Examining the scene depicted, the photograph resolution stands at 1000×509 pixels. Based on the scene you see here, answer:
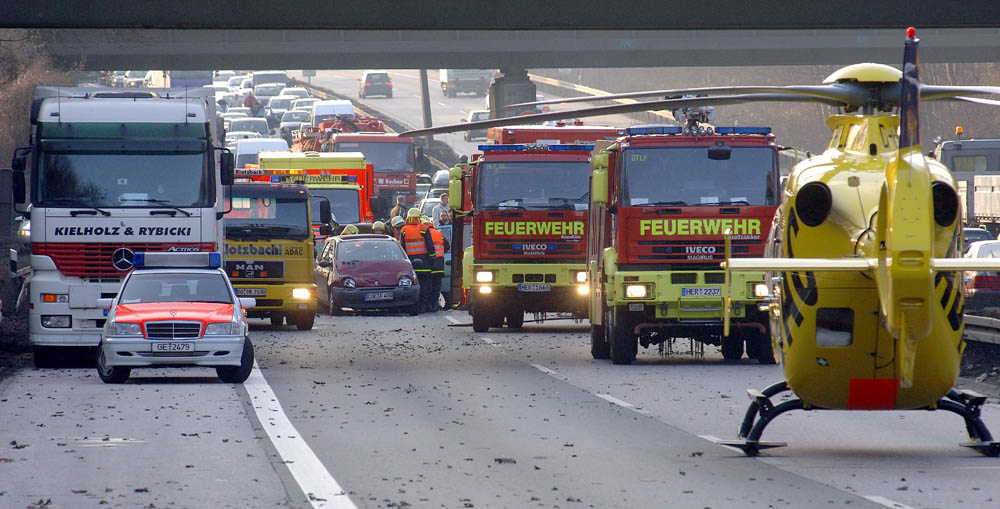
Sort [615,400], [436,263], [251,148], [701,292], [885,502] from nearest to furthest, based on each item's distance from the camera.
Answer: [885,502]
[615,400]
[701,292]
[436,263]
[251,148]

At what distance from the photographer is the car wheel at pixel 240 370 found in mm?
20156

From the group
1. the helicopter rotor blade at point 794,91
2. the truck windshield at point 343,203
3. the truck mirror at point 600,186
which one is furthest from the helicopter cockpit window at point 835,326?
the truck windshield at point 343,203

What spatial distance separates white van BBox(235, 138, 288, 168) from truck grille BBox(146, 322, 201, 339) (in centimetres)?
4535

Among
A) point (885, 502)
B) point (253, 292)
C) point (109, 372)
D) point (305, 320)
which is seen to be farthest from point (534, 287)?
point (885, 502)

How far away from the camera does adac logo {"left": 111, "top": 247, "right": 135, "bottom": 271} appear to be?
22844 mm

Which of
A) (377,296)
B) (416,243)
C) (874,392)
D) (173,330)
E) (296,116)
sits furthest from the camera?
(296,116)

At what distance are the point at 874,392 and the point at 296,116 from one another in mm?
77364

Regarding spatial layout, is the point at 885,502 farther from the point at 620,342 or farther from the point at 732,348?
the point at 732,348

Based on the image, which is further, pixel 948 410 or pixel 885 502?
pixel 948 410

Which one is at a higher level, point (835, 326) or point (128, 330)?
point (835, 326)

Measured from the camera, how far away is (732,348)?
23.6 meters

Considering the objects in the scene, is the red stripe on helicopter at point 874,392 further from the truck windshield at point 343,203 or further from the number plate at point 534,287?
the truck windshield at point 343,203

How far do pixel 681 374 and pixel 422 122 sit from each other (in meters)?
74.9

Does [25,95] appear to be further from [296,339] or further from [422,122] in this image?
[422,122]
